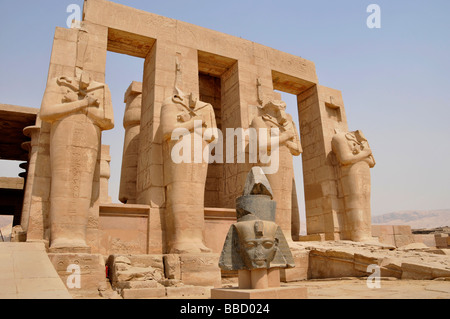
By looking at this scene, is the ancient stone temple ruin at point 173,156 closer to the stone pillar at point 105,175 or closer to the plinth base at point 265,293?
the stone pillar at point 105,175

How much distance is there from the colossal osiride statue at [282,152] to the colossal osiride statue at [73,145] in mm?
3987

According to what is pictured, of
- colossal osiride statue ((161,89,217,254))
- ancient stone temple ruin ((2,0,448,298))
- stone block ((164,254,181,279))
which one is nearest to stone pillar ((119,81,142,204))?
ancient stone temple ruin ((2,0,448,298))

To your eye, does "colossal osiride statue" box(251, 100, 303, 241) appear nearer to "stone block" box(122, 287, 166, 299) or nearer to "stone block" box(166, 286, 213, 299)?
"stone block" box(166, 286, 213, 299)

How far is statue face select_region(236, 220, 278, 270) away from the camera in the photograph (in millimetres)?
4387

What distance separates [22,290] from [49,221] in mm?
3136

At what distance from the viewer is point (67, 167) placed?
6.61 m

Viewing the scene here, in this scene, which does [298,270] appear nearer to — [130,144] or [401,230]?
[130,144]

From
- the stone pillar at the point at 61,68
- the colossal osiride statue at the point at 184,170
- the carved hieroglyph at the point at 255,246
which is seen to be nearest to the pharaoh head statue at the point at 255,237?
the carved hieroglyph at the point at 255,246

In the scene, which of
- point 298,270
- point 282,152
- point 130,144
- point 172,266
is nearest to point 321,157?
point 282,152

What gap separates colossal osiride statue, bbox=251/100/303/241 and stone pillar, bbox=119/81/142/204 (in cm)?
373

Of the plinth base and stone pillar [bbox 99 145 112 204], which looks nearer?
the plinth base

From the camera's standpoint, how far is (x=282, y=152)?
9.25 meters

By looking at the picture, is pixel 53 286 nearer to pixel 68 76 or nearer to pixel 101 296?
pixel 101 296

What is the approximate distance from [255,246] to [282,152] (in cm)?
508
